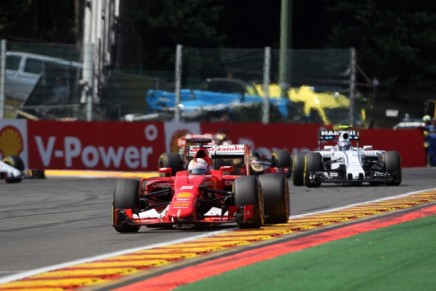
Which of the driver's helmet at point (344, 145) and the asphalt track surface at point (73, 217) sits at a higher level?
the driver's helmet at point (344, 145)

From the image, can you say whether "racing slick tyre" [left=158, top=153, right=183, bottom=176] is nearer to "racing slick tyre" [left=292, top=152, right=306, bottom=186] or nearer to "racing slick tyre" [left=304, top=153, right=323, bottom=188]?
"racing slick tyre" [left=292, top=152, right=306, bottom=186]

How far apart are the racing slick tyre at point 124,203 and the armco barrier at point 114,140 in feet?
50.4

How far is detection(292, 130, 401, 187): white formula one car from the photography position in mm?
24797

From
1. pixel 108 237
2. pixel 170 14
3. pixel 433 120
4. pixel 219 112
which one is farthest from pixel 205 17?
pixel 108 237

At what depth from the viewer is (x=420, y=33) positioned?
54.7m

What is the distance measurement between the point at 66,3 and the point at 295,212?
37137 millimetres

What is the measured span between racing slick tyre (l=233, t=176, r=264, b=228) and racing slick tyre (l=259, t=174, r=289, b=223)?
0.49m

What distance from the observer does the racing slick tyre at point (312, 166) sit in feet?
82.6

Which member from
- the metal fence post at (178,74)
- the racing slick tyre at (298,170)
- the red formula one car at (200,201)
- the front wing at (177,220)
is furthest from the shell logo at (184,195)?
the metal fence post at (178,74)

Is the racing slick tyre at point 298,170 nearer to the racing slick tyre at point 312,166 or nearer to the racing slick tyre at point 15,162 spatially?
the racing slick tyre at point 312,166

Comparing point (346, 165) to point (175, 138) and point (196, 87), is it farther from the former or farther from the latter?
point (175, 138)

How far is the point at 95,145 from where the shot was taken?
31672 millimetres

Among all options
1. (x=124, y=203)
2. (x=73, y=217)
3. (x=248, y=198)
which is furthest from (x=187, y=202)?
(x=73, y=217)

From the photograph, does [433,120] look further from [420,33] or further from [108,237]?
[108,237]
